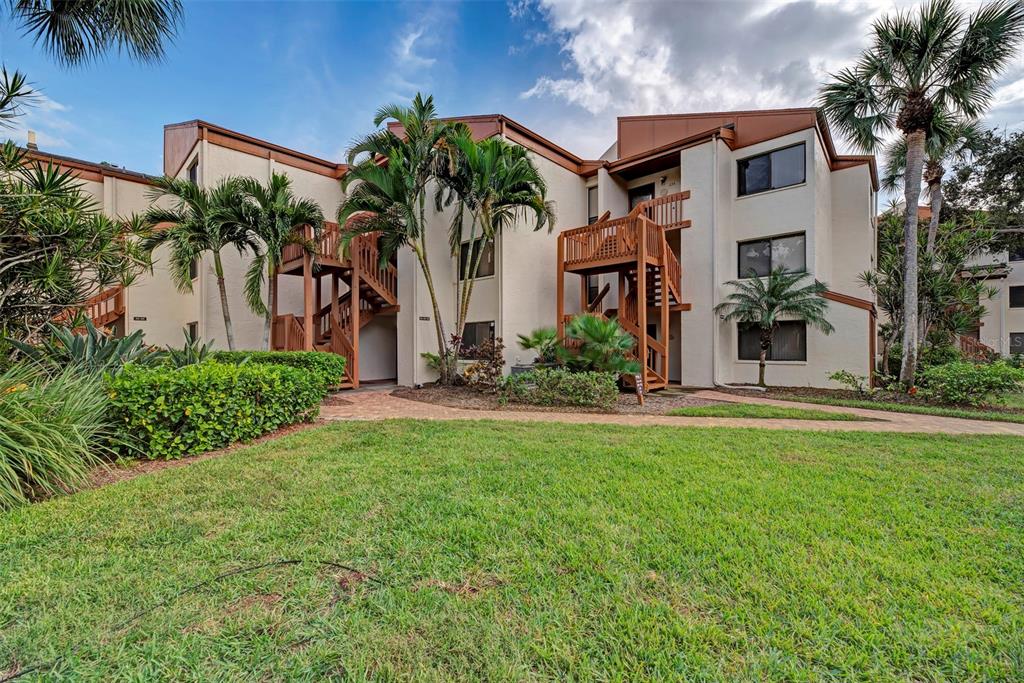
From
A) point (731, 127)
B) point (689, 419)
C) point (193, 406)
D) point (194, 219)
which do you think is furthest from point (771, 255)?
point (194, 219)

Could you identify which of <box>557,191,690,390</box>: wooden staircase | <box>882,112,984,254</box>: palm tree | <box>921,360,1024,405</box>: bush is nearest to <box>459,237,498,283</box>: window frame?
<box>557,191,690,390</box>: wooden staircase

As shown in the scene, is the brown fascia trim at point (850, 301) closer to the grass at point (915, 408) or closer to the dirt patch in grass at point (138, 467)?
the grass at point (915, 408)

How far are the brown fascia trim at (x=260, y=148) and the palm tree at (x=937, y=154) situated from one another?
17902mm

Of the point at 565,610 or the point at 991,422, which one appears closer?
the point at 565,610

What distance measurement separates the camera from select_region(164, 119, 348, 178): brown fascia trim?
12453mm

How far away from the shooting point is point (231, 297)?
1305cm

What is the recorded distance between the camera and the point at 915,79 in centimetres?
971

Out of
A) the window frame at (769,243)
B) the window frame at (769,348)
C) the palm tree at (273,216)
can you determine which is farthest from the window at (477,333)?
the window frame at (769,243)

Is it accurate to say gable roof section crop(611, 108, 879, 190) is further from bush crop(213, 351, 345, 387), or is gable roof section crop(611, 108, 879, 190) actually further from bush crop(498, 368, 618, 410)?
bush crop(213, 351, 345, 387)

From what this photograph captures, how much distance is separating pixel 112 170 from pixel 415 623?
18.4m

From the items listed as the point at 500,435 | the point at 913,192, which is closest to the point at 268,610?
the point at 500,435

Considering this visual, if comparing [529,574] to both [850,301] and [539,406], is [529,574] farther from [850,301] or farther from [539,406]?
[850,301]

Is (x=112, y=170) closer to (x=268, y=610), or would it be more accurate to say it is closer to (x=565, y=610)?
(x=268, y=610)

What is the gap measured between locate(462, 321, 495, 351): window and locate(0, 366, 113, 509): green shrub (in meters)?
9.10
